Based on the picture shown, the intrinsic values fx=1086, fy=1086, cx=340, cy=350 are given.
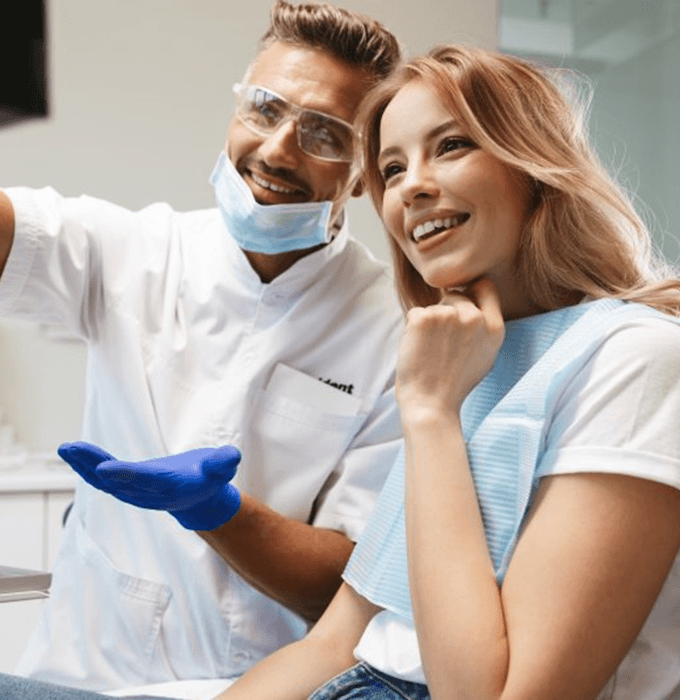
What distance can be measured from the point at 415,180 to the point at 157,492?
53cm

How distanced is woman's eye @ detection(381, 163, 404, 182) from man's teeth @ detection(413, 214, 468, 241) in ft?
0.35

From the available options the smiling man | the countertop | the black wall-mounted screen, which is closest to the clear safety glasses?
the smiling man

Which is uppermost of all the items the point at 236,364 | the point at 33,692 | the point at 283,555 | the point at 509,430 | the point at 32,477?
the point at 509,430

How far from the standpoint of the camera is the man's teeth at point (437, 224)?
1.35 meters

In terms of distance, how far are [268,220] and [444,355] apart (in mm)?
693

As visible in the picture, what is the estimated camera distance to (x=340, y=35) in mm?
1921

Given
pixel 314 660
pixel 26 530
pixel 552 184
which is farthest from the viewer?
pixel 26 530

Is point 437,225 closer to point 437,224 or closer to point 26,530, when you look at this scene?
point 437,224

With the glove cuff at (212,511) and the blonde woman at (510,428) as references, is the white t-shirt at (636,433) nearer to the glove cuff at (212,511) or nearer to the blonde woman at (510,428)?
the blonde woman at (510,428)

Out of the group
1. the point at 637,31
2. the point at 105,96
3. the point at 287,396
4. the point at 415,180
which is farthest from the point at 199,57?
the point at 415,180

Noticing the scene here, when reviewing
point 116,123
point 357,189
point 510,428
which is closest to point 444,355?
point 510,428

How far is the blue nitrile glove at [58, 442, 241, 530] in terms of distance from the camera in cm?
138

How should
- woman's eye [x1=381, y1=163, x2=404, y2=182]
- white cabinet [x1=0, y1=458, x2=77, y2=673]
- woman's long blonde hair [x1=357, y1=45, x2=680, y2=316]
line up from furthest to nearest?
white cabinet [x1=0, y1=458, x2=77, y2=673] → woman's eye [x1=381, y1=163, x2=404, y2=182] → woman's long blonde hair [x1=357, y1=45, x2=680, y2=316]

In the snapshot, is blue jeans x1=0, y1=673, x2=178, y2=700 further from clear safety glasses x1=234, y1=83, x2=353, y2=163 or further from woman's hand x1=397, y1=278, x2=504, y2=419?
clear safety glasses x1=234, y1=83, x2=353, y2=163
